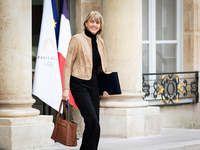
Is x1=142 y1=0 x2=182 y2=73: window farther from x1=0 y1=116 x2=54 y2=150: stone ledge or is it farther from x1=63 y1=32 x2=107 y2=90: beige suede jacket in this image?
x1=63 y1=32 x2=107 y2=90: beige suede jacket

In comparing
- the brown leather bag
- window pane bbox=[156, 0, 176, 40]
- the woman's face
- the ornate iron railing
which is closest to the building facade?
window pane bbox=[156, 0, 176, 40]

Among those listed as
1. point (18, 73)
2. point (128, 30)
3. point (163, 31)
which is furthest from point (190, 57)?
point (18, 73)

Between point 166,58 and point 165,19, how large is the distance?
985mm

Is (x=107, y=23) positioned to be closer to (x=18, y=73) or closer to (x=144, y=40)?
(x=18, y=73)

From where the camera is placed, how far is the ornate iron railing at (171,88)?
10500 millimetres

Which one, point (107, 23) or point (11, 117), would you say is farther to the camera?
point (107, 23)

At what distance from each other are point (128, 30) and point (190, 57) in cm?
367

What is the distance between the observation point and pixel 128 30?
26.0ft

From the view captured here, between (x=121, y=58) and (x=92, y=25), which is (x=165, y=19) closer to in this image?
(x=121, y=58)

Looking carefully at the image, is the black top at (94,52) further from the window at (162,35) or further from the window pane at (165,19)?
the window pane at (165,19)

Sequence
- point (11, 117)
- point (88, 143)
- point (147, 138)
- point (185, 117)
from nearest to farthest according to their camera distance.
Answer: point (88, 143) → point (11, 117) → point (147, 138) → point (185, 117)

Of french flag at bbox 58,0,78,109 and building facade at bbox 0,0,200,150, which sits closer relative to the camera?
building facade at bbox 0,0,200,150

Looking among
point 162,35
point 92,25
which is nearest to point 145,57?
point 162,35

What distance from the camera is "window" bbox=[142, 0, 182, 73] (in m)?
11.1
